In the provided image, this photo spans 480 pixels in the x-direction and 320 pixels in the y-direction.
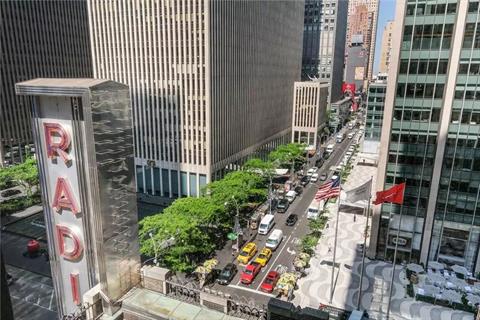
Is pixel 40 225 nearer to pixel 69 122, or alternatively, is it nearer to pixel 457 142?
pixel 69 122

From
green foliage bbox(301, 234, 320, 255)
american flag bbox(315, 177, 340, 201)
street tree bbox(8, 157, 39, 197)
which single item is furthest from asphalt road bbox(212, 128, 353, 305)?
street tree bbox(8, 157, 39, 197)

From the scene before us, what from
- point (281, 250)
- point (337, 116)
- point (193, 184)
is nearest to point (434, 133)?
point (281, 250)

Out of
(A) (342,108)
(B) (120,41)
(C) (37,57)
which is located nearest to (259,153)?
(B) (120,41)

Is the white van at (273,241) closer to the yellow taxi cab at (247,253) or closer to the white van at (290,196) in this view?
the yellow taxi cab at (247,253)

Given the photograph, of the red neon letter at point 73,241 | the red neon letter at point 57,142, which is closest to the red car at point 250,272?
the red neon letter at point 73,241

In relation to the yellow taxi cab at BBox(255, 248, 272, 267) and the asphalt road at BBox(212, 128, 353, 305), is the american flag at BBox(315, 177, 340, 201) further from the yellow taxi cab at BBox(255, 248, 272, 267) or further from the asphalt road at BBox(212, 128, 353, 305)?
the yellow taxi cab at BBox(255, 248, 272, 267)

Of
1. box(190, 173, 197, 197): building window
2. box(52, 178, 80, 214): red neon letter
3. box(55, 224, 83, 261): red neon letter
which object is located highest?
box(52, 178, 80, 214): red neon letter
